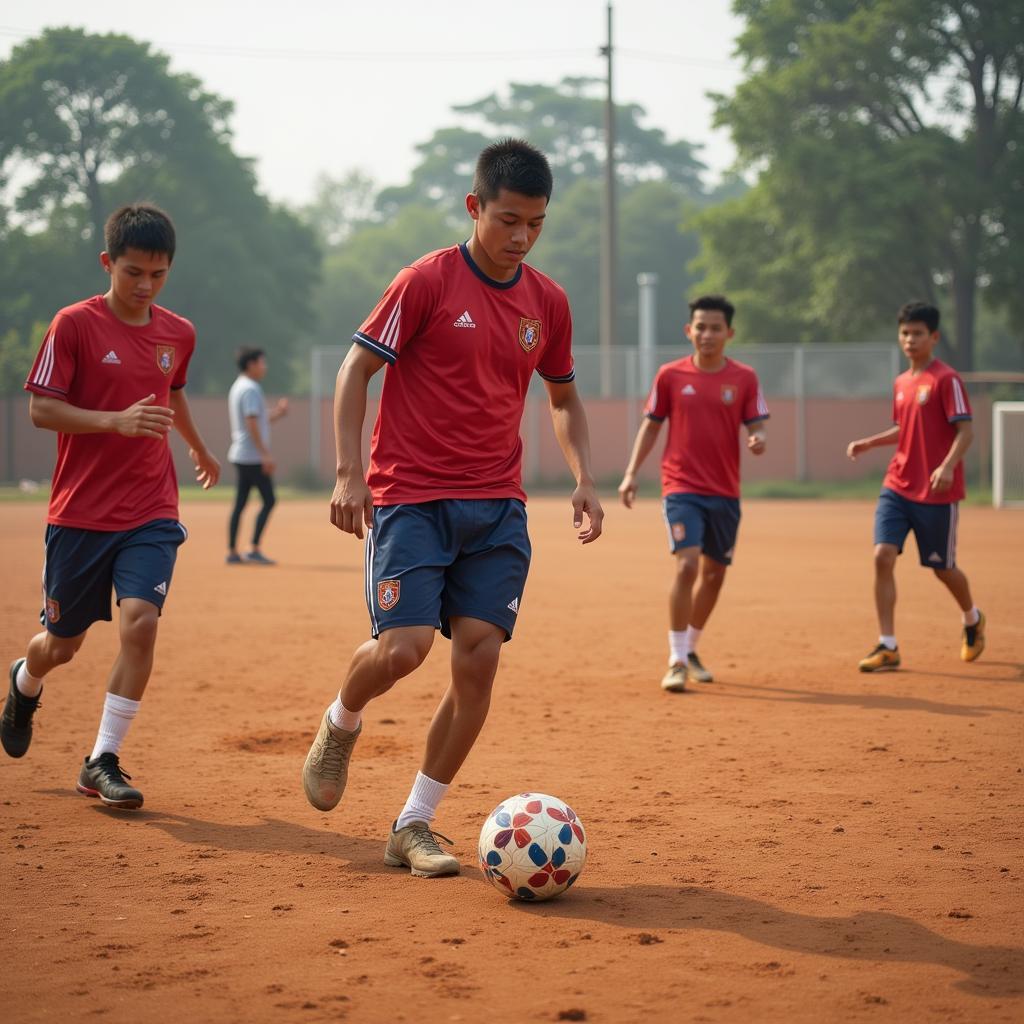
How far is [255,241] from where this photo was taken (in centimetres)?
5384

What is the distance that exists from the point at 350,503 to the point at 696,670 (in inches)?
177

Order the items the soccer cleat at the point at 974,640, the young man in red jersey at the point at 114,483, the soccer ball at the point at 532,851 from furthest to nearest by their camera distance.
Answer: the soccer cleat at the point at 974,640 → the young man in red jersey at the point at 114,483 → the soccer ball at the point at 532,851

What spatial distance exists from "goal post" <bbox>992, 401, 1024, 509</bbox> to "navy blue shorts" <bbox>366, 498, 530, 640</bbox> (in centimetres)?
2330

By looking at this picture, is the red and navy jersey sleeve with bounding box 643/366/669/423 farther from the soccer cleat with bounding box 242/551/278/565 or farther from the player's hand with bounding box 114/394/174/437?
the soccer cleat with bounding box 242/551/278/565

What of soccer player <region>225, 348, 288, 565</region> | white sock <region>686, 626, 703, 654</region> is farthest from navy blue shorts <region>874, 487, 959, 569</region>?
soccer player <region>225, 348, 288, 565</region>

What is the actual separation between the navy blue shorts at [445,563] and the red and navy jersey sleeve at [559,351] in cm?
60

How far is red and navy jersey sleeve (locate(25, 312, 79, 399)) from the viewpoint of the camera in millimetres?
5660

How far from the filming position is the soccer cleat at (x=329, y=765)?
4.95 metres

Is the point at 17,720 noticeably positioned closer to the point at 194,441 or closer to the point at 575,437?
the point at 194,441

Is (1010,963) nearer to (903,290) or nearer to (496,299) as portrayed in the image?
(496,299)

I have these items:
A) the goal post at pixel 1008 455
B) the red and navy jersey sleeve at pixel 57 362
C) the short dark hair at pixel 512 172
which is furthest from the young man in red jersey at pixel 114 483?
the goal post at pixel 1008 455

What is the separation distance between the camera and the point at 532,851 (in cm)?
442

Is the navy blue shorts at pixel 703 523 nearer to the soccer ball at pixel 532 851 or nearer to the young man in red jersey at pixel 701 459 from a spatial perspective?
the young man in red jersey at pixel 701 459

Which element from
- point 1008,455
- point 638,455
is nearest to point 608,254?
point 1008,455
